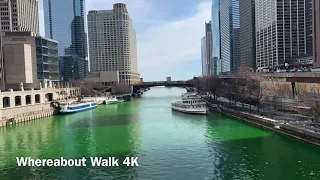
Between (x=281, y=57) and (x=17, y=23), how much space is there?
394 ft

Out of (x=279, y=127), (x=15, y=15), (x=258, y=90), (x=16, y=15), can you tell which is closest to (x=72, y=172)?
(x=279, y=127)

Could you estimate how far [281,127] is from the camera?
148 ft

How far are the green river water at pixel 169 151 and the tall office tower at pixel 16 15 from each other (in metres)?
112

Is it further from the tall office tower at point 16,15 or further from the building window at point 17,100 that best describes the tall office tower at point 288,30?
the tall office tower at point 16,15

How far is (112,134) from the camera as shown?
49.7m

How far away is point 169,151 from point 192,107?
42158 millimetres

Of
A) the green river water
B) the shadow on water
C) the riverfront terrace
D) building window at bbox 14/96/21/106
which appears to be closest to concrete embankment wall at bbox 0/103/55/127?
the riverfront terrace

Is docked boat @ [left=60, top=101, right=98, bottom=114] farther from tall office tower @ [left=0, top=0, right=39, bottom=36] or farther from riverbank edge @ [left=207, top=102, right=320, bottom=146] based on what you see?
tall office tower @ [left=0, top=0, right=39, bottom=36]

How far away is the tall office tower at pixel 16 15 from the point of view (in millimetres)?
155875

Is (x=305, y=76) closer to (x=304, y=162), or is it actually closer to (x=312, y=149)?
(x=312, y=149)

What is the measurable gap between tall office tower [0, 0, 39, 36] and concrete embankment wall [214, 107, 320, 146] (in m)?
116

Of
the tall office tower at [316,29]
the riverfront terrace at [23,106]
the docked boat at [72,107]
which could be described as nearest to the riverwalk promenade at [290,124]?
the tall office tower at [316,29]

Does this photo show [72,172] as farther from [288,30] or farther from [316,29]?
[288,30]

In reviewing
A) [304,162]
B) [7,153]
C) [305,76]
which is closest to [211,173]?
[304,162]
